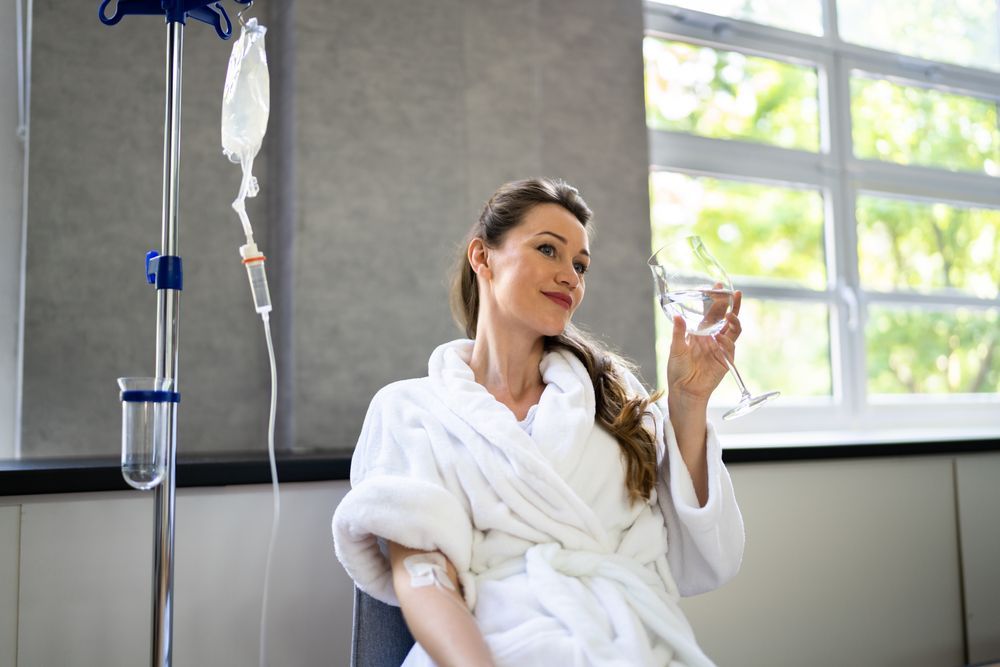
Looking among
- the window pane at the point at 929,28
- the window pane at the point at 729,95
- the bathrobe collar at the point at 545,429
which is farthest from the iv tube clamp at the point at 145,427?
the window pane at the point at 929,28

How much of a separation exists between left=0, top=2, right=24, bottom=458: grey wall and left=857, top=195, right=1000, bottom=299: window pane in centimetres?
275

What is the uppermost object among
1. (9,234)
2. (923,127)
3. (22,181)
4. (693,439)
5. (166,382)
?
(923,127)

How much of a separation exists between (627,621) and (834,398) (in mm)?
2201

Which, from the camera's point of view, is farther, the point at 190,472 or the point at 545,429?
the point at 190,472

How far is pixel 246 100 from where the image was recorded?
4.56 feet

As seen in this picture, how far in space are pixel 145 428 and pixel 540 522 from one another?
1.98 feet

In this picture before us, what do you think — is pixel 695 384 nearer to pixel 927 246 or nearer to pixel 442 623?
pixel 442 623

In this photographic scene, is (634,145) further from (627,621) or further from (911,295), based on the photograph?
(627,621)

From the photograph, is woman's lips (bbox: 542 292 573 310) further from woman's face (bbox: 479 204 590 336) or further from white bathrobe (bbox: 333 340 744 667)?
white bathrobe (bbox: 333 340 744 667)

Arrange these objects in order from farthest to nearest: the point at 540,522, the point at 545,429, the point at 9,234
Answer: the point at 9,234 < the point at 545,429 < the point at 540,522

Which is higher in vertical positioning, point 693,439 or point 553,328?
point 553,328

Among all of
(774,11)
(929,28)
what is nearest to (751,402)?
(774,11)

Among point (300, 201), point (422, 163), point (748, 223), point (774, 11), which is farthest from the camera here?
point (774, 11)

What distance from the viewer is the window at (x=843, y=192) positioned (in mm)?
3039
